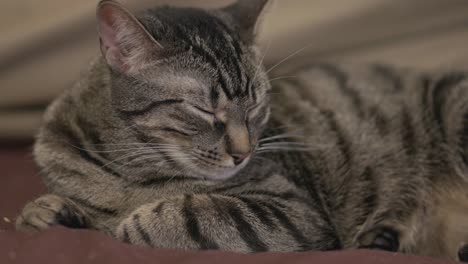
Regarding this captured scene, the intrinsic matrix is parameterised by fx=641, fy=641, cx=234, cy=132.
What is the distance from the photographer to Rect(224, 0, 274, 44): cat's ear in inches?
61.3

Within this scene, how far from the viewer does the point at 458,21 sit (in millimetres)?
1995

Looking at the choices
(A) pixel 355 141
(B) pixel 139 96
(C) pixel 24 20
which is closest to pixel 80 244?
(B) pixel 139 96

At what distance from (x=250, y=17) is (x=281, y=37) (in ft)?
1.42

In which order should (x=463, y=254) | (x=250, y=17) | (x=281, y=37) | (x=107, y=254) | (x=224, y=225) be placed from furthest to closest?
(x=281, y=37) < (x=250, y=17) < (x=463, y=254) < (x=224, y=225) < (x=107, y=254)

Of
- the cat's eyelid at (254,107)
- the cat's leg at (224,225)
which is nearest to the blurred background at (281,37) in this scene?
the cat's eyelid at (254,107)

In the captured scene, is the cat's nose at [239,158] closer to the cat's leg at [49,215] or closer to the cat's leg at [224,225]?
the cat's leg at [224,225]

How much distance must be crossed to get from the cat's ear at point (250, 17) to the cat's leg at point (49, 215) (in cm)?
56

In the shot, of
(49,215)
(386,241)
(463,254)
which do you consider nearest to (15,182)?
(49,215)

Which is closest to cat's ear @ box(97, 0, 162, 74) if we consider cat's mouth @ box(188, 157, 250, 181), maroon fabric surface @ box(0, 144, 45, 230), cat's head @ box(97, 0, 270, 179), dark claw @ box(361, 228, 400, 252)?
cat's head @ box(97, 0, 270, 179)

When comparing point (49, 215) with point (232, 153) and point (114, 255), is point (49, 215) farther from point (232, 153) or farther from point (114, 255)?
point (232, 153)

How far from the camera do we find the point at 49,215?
137 cm

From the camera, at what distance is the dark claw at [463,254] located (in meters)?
1.45

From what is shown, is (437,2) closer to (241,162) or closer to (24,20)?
(241,162)

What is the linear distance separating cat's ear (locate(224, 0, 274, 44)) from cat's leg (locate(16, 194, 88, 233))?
563mm
